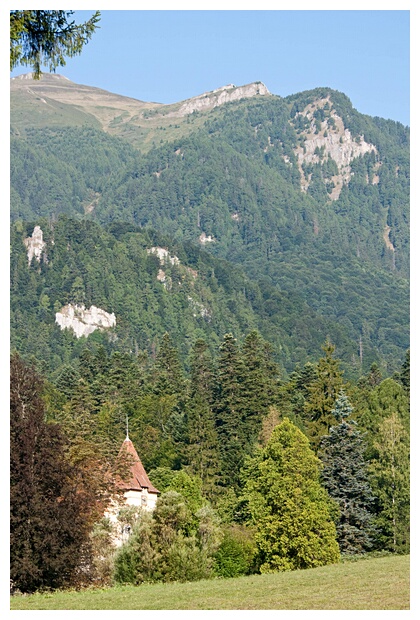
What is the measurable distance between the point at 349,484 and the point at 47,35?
39.9 meters

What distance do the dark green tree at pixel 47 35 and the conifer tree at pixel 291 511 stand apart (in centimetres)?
3300

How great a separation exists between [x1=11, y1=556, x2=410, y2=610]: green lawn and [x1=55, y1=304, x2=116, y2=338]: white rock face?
158m

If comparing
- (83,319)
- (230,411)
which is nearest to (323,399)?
(230,411)

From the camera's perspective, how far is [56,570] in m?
28.2

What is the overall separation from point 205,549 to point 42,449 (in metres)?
11.0

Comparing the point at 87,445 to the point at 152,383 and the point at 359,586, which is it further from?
the point at 152,383

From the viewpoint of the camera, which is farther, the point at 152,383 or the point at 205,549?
the point at 152,383

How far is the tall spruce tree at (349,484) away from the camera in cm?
5138

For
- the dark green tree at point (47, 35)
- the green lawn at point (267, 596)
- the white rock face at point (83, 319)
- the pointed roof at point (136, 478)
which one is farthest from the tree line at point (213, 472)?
the white rock face at point (83, 319)

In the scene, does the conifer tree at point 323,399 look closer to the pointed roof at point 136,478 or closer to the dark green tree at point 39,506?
the pointed roof at point 136,478

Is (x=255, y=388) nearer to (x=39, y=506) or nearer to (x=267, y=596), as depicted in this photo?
(x=39, y=506)

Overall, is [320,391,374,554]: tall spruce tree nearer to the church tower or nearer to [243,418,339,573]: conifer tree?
[243,418,339,573]: conifer tree

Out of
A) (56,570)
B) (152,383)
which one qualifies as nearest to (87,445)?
(56,570)

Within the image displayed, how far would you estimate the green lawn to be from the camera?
739 inches
